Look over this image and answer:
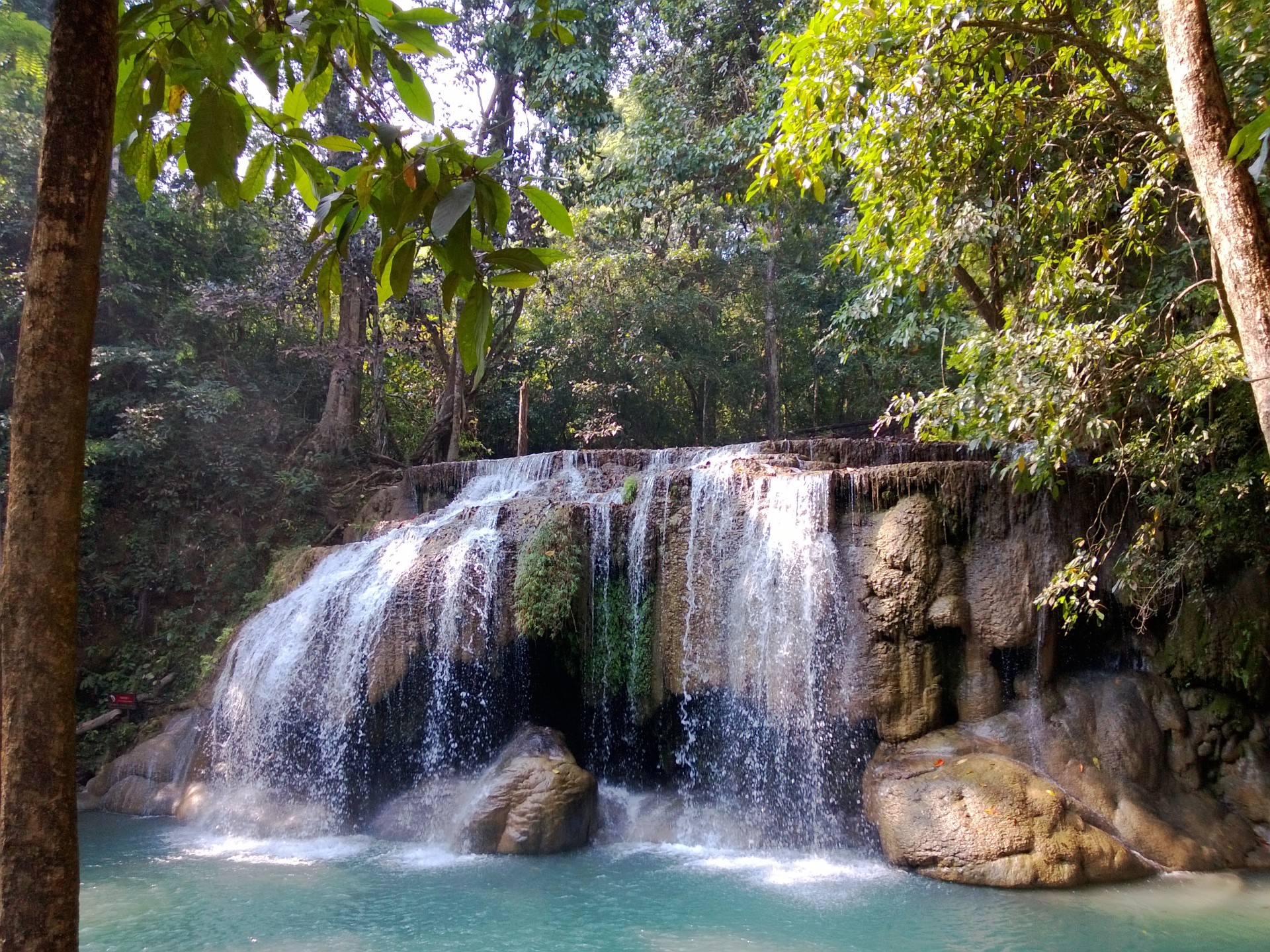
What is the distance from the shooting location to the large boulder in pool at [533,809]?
287 inches

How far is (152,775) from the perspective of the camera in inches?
363

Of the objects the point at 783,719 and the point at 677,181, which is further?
the point at 677,181

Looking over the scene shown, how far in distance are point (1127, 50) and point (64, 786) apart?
6.82 meters

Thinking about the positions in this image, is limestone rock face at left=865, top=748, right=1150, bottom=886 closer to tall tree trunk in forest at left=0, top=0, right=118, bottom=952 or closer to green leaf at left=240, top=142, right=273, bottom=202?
tall tree trunk in forest at left=0, top=0, right=118, bottom=952

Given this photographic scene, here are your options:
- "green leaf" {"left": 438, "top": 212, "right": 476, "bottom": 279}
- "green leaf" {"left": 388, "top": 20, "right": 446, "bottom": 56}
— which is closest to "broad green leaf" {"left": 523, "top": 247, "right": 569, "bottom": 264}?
"green leaf" {"left": 438, "top": 212, "right": 476, "bottom": 279}

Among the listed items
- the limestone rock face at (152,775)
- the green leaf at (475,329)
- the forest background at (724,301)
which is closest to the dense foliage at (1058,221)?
the forest background at (724,301)

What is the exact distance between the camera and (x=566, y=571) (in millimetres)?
8797

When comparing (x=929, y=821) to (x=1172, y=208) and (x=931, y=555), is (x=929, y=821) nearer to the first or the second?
(x=931, y=555)

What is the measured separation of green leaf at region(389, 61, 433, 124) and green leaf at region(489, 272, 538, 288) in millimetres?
323

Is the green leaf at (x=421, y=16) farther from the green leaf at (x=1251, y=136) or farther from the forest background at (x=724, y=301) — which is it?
the green leaf at (x=1251, y=136)

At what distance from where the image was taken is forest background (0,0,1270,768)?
17.9ft

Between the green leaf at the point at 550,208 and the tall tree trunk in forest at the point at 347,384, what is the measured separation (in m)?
13.2

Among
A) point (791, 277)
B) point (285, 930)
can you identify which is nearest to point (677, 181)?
point (791, 277)

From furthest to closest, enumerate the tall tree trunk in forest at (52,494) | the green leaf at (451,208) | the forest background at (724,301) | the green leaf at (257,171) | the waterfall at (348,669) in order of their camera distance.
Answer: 1. the waterfall at (348,669)
2. the forest background at (724,301)
3. the green leaf at (257,171)
4. the green leaf at (451,208)
5. the tall tree trunk in forest at (52,494)
